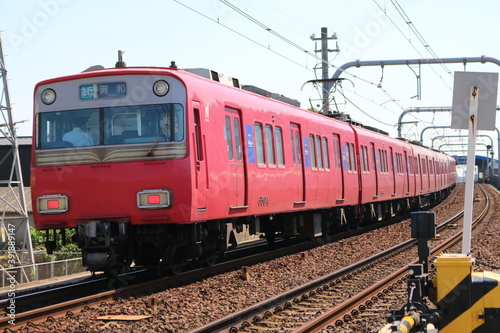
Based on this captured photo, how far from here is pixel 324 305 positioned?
9.45 m

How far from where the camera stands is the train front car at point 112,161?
10281mm

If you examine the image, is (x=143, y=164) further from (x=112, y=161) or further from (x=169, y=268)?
(x=169, y=268)

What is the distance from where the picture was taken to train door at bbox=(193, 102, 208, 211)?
1059 centimetres

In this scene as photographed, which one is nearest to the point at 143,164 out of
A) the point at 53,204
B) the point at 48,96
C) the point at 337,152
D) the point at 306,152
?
the point at 53,204

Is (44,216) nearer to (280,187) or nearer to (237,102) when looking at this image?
(237,102)

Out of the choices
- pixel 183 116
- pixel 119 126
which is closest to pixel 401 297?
pixel 183 116

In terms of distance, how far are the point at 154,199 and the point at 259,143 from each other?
3.59m

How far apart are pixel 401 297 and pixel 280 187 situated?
4914mm

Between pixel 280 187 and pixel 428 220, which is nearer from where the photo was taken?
pixel 428 220

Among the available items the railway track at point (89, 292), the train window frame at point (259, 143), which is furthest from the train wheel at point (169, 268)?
the train window frame at point (259, 143)

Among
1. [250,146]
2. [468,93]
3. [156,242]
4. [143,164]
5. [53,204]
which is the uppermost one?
[468,93]

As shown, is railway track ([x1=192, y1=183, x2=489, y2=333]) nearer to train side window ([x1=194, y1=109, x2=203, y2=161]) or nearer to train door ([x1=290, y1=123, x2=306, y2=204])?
train side window ([x1=194, y1=109, x2=203, y2=161])

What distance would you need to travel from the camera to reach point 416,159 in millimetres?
33594

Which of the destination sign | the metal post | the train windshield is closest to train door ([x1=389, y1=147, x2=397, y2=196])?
the train windshield
